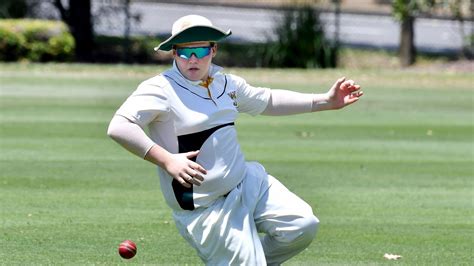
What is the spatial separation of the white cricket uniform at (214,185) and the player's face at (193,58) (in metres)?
0.04

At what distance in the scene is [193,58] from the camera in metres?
6.06

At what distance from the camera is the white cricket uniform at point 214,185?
19.6 ft

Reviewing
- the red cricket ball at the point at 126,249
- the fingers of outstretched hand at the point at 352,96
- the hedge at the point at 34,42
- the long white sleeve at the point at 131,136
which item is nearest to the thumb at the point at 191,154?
the long white sleeve at the point at 131,136

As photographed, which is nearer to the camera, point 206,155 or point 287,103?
point 206,155

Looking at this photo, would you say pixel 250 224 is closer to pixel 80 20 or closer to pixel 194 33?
pixel 194 33

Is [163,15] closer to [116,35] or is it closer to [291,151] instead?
[116,35]

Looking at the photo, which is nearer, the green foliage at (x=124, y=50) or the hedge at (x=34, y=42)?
the hedge at (x=34, y=42)

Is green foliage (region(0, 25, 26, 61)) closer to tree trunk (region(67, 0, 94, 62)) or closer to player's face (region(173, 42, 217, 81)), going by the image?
tree trunk (region(67, 0, 94, 62))

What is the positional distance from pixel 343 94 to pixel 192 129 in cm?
101

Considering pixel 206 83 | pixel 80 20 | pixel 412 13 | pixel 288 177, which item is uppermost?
pixel 206 83

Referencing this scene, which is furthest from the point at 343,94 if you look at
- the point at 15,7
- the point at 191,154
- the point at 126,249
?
the point at 15,7

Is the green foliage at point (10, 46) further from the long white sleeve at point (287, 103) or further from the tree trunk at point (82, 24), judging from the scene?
the long white sleeve at point (287, 103)

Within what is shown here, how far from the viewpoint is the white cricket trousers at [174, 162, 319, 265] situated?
600 centimetres

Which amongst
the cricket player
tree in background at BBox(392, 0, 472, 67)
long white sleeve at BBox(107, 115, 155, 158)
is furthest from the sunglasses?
tree in background at BBox(392, 0, 472, 67)
